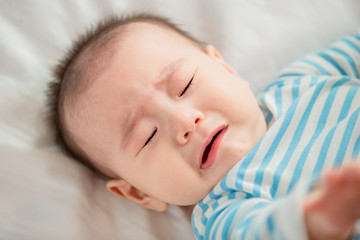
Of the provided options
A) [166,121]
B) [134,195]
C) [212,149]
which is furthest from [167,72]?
[134,195]

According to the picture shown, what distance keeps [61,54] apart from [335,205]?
1.07 metres

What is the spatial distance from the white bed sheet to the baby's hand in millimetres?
695

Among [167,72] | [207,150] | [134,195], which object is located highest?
[167,72]

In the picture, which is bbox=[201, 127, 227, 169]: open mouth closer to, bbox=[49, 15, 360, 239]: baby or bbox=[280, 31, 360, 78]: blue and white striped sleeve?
bbox=[49, 15, 360, 239]: baby

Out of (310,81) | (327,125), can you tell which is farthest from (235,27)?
(327,125)

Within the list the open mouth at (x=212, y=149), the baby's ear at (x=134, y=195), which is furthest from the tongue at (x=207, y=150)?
the baby's ear at (x=134, y=195)

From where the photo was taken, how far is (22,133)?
1336mm

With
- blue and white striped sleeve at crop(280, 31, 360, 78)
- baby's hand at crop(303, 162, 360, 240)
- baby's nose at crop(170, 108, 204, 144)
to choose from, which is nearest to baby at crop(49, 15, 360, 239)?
baby's nose at crop(170, 108, 204, 144)

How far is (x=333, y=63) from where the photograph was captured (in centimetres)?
147

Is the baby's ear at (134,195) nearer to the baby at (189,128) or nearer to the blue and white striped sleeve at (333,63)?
the baby at (189,128)

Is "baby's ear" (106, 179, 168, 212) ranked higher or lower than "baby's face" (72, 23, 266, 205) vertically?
lower

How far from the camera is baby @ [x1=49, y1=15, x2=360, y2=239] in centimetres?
108

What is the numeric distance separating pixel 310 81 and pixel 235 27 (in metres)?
0.40

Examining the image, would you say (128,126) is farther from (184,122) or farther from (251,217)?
(251,217)
